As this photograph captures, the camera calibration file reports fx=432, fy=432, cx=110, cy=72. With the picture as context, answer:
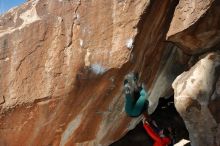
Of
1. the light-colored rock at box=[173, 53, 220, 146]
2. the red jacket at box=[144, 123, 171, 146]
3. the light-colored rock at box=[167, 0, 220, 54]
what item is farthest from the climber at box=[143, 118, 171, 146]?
the light-colored rock at box=[167, 0, 220, 54]

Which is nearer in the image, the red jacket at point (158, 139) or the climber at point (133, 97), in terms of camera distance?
the climber at point (133, 97)

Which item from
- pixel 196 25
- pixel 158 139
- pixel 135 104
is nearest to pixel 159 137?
pixel 158 139

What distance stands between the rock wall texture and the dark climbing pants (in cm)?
28

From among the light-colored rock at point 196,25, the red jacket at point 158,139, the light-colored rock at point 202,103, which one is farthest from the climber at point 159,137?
the light-colored rock at point 196,25

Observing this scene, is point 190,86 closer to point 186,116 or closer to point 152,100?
point 186,116

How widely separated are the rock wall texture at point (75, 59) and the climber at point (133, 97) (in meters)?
0.20

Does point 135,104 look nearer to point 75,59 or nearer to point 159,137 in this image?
point 159,137

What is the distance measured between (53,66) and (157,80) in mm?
1337

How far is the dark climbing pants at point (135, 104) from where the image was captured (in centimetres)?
426

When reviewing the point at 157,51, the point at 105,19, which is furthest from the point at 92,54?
the point at 157,51

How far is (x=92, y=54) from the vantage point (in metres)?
4.35

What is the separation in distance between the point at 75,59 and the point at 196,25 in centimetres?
129

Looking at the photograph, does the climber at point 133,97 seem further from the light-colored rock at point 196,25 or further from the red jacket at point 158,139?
the light-colored rock at point 196,25

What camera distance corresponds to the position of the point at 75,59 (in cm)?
432
